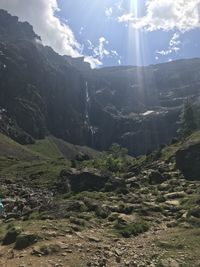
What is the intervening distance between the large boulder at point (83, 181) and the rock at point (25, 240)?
41.1 metres

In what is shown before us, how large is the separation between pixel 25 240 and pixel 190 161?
51.3 meters

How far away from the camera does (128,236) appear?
30.7 meters

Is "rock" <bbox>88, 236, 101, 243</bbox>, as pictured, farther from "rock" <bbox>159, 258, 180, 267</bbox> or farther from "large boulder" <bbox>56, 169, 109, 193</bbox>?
"large boulder" <bbox>56, 169, 109, 193</bbox>

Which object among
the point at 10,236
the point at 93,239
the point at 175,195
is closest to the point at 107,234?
the point at 93,239

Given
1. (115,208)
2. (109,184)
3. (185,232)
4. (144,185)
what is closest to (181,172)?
(144,185)

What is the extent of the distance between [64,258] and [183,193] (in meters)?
29.0

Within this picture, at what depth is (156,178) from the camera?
6919 centimetres

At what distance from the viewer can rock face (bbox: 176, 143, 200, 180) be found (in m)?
70.7

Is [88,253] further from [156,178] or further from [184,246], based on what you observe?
[156,178]

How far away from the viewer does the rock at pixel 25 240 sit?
26.2 meters

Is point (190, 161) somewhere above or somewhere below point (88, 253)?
above

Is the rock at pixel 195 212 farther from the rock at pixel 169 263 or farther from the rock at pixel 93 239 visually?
the rock at pixel 169 263

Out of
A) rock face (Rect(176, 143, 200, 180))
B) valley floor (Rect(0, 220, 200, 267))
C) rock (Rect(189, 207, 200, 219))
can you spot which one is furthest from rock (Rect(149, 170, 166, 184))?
valley floor (Rect(0, 220, 200, 267))

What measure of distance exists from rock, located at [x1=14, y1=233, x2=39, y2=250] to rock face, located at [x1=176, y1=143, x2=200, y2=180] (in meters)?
44.6
